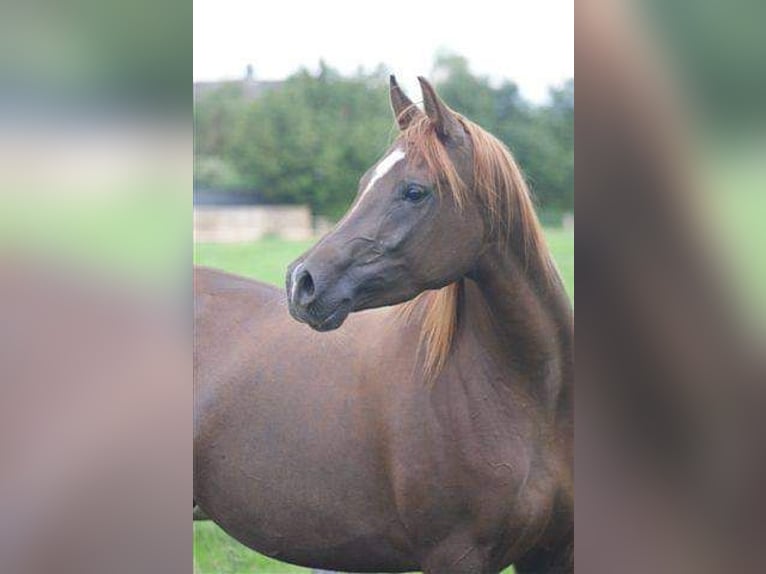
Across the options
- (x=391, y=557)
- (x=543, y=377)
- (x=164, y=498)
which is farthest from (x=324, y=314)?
(x=164, y=498)

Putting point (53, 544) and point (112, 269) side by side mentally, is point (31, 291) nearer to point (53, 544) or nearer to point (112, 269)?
point (112, 269)

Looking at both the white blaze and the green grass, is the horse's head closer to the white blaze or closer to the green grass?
the white blaze

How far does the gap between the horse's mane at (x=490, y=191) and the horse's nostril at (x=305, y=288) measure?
0.31m

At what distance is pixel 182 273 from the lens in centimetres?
113

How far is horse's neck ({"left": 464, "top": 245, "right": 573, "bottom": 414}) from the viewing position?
201 centimetres

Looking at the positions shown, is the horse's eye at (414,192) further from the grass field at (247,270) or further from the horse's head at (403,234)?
the grass field at (247,270)

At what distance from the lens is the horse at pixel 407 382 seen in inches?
74.8

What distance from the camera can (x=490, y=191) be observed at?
1.93m

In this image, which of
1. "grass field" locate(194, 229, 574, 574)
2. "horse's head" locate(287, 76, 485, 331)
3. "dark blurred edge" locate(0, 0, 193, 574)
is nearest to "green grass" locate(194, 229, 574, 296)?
"grass field" locate(194, 229, 574, 574)

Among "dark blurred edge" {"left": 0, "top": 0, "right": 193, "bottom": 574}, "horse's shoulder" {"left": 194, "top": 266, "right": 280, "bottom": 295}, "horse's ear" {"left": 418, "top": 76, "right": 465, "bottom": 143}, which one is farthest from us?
"horse's shoulder" {"left": 194, "top": 266, "right": 280, "bottom": 295}

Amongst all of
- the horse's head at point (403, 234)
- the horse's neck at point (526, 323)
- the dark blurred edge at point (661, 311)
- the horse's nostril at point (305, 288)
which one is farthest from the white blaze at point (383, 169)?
the dark blurred edge at point (661, 311)

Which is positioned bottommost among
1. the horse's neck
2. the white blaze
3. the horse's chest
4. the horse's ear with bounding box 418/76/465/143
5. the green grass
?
the horse's chest

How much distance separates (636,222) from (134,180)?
59 centimetres

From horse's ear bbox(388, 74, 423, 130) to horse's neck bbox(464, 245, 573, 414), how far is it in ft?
1.11
